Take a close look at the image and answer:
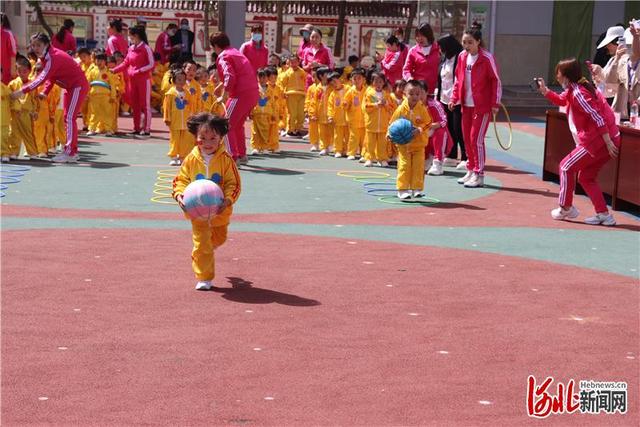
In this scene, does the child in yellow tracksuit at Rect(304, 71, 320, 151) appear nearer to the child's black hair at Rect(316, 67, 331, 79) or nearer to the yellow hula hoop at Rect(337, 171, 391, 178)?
the child's black hair at Rect(316, 67, 331, 79)

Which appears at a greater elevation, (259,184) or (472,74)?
(472,74)

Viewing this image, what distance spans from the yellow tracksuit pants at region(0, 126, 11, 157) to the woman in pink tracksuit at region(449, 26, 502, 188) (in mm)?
6403

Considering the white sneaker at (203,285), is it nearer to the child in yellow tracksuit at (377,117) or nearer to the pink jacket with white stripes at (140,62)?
the child in yellow tracksuit at (377,117)

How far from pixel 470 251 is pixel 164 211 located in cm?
358

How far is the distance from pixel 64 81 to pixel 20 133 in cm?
109

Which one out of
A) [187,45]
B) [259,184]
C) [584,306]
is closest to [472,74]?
[259,184]

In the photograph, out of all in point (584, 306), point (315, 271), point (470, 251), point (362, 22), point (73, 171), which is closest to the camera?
point (584, 306)

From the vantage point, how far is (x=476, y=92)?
14.6m

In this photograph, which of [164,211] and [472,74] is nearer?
[164,211]

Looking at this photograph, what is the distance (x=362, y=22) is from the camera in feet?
198

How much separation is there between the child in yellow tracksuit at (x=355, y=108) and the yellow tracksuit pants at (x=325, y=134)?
880mm

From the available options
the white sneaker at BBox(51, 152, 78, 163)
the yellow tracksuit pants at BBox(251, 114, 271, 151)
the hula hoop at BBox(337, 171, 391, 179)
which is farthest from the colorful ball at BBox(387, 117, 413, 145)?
the yellow tracksuit pants at BBox(251, 114, 271, 151)

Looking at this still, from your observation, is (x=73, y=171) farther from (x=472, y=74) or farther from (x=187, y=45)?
(x=187, y=45)

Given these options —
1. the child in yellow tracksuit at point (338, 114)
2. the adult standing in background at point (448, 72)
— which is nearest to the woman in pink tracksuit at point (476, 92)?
the adult standing in background at point (448, 72)
